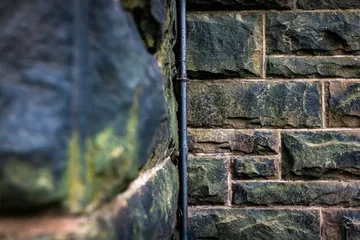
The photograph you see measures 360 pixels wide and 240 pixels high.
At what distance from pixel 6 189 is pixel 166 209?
61cm

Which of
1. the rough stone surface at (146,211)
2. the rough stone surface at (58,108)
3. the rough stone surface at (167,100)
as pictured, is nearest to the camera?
the rough stone surface at (58,108)

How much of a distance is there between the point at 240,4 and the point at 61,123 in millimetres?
1313

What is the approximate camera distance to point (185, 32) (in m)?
1.61

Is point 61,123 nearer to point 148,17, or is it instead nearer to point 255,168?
point 148,17

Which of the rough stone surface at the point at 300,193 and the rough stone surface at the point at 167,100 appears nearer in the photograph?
the rough stone surface at the point at 167,100

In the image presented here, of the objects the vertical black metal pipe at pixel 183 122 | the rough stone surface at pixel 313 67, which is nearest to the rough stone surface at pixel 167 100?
the vertical black metal pipe at pixel 183 122

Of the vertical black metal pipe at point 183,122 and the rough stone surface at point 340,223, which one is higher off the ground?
the vertical black metal pipe at point 183,122

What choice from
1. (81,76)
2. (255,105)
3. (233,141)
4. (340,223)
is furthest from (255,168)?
(81,76)

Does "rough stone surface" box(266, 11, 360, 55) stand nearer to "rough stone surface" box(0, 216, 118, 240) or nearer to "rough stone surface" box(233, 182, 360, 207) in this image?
"rough stone surface" box(233, 182, 360, 207)

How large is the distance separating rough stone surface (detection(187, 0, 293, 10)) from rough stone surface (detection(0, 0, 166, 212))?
109 cm

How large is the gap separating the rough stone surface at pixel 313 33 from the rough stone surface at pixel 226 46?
67 mm

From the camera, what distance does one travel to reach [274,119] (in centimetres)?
162

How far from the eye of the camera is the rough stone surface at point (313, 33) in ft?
5.30

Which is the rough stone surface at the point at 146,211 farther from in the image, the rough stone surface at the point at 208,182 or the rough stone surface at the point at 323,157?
the rough stone surface at the point at 323,157
